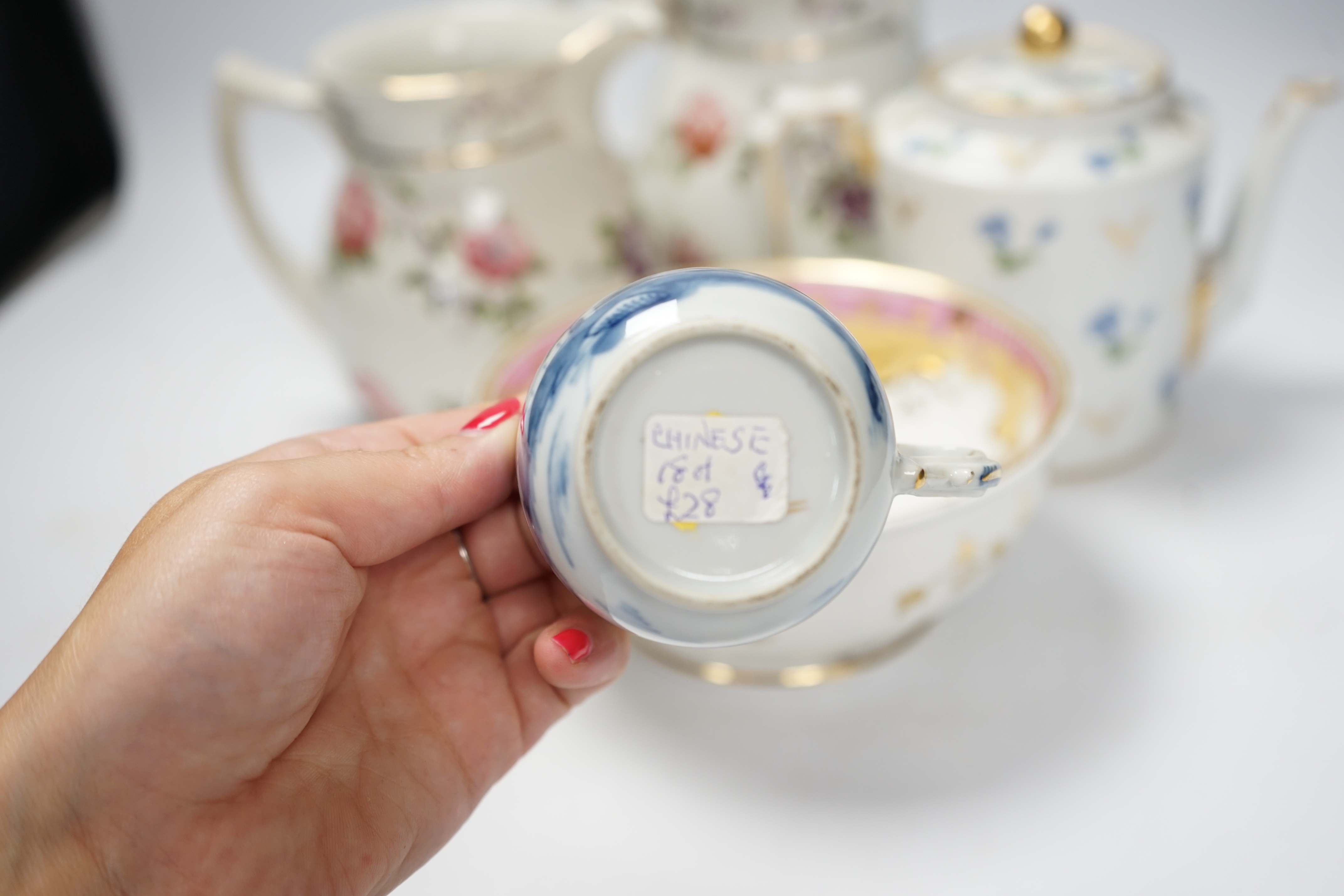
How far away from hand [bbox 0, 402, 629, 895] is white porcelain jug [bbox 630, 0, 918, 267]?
0.50m

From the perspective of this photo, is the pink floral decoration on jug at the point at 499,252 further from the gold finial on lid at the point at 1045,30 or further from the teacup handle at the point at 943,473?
the teacup handle at the point at 943,473

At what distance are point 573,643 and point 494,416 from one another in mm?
139

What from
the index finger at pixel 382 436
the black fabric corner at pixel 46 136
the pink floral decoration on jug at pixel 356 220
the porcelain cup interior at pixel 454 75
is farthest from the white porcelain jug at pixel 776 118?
the black fabric corner at pixel 46 136

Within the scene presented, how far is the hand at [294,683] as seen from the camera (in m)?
0.59

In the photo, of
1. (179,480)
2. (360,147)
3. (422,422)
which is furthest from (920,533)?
(179,480)

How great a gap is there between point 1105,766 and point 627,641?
0.35 meters

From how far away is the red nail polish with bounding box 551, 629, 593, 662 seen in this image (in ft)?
2.23

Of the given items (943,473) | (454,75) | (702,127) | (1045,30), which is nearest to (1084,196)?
(1045,30)

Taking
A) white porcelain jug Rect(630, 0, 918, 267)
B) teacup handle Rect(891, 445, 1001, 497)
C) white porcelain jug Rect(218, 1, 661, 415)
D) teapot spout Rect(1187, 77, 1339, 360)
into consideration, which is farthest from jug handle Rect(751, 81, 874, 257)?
teacup handle Rect(891, 445, 1001, 497)

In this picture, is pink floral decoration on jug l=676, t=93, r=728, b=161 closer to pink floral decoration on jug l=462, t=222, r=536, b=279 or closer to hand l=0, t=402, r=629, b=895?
pink floral decoration on jug l=462, t=222, r=536, b=279

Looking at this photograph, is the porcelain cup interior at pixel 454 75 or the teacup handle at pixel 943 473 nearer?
the teacup handle at pixel 943 473

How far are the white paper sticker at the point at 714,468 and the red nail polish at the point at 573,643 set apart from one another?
0.18m

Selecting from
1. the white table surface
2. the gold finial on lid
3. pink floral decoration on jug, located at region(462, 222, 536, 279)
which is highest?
the gold finial on lid

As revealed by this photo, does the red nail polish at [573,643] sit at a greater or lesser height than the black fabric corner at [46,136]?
lesser
